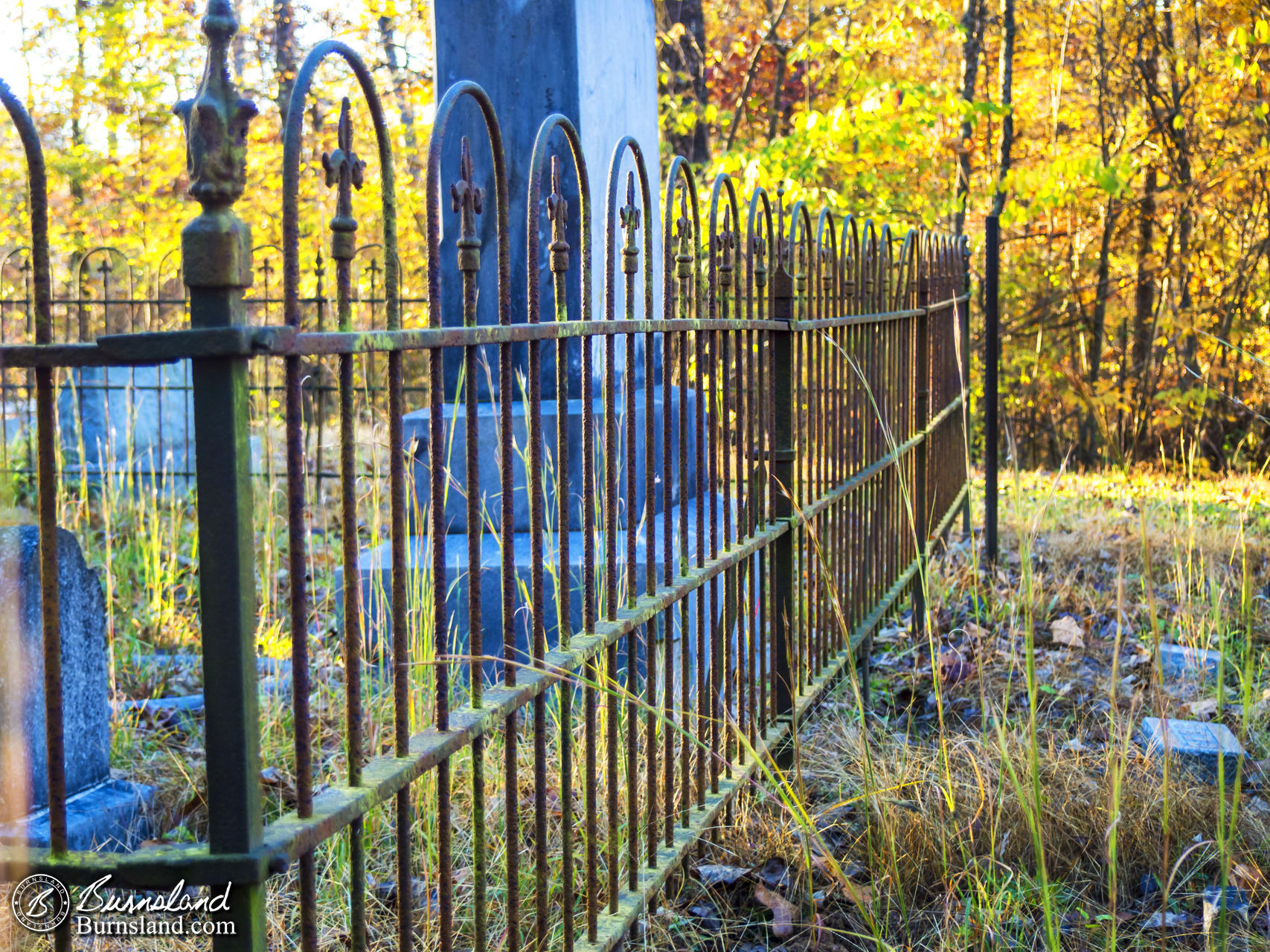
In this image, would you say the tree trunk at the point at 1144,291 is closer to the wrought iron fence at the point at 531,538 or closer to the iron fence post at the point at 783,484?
the wrought iron fence at the point at 531,538

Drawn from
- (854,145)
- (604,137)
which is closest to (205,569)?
(604,137)

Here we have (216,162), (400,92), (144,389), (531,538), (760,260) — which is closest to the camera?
(216,162)

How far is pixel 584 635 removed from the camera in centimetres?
211

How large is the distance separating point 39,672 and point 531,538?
159 centimetres

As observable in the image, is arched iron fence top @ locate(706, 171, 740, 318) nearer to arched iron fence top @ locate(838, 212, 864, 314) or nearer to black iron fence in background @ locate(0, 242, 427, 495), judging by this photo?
arched iron fence top @ locate(838, 212, 864, 314)

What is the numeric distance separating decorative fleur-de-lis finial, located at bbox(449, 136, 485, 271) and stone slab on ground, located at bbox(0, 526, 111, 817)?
5.98ft

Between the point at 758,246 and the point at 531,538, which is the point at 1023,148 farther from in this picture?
the point at 531,538

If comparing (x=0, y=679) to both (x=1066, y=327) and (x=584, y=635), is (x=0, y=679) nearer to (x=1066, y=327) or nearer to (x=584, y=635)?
(x=584, y=635)

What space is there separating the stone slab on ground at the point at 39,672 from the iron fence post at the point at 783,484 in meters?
1.87

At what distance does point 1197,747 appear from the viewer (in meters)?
3.26

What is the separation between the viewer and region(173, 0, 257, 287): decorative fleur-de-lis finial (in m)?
1.12

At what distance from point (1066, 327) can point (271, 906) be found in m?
12.5

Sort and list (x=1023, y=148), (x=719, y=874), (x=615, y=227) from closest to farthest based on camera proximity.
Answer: (x=615, y=227)
(x=719, y=874)
(x=1023, y=148)

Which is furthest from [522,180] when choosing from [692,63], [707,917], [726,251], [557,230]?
[692,63]
